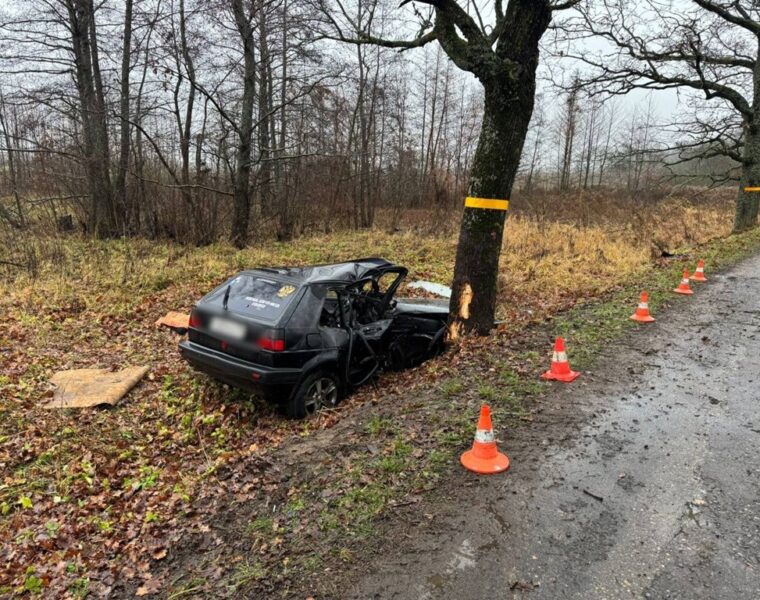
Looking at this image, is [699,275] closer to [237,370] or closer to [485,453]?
[485,453]

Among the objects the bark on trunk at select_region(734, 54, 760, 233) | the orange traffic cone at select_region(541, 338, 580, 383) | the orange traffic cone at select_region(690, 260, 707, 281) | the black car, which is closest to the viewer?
the black car

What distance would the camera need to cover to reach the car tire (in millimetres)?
5422

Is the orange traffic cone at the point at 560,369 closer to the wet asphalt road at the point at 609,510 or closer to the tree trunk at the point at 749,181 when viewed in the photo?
the wet asphalt road at the point at 609,510

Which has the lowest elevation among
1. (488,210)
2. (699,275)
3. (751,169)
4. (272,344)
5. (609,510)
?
(609,510)

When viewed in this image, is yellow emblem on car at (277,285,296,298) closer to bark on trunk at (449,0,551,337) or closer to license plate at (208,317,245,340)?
license plate at (208,317,245,340)

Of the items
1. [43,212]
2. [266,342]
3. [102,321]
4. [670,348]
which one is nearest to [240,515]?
[266,342]

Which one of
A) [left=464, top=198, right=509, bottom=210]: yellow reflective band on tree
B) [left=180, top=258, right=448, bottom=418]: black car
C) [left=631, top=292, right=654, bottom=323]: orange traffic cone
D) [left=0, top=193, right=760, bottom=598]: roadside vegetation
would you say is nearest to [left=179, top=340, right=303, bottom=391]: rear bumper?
[left=180, top=258, right=448, bottom=418]: black car

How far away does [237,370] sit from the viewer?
17.5ft

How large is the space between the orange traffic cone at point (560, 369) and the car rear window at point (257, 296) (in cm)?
289

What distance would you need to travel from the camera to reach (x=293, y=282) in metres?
5.75

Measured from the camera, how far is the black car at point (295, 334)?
17.4 ft

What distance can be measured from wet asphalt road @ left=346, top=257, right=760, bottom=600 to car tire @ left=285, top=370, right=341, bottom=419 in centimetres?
212

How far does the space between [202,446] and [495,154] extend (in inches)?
184

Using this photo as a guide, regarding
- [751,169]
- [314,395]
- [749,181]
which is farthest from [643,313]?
[751,169]
